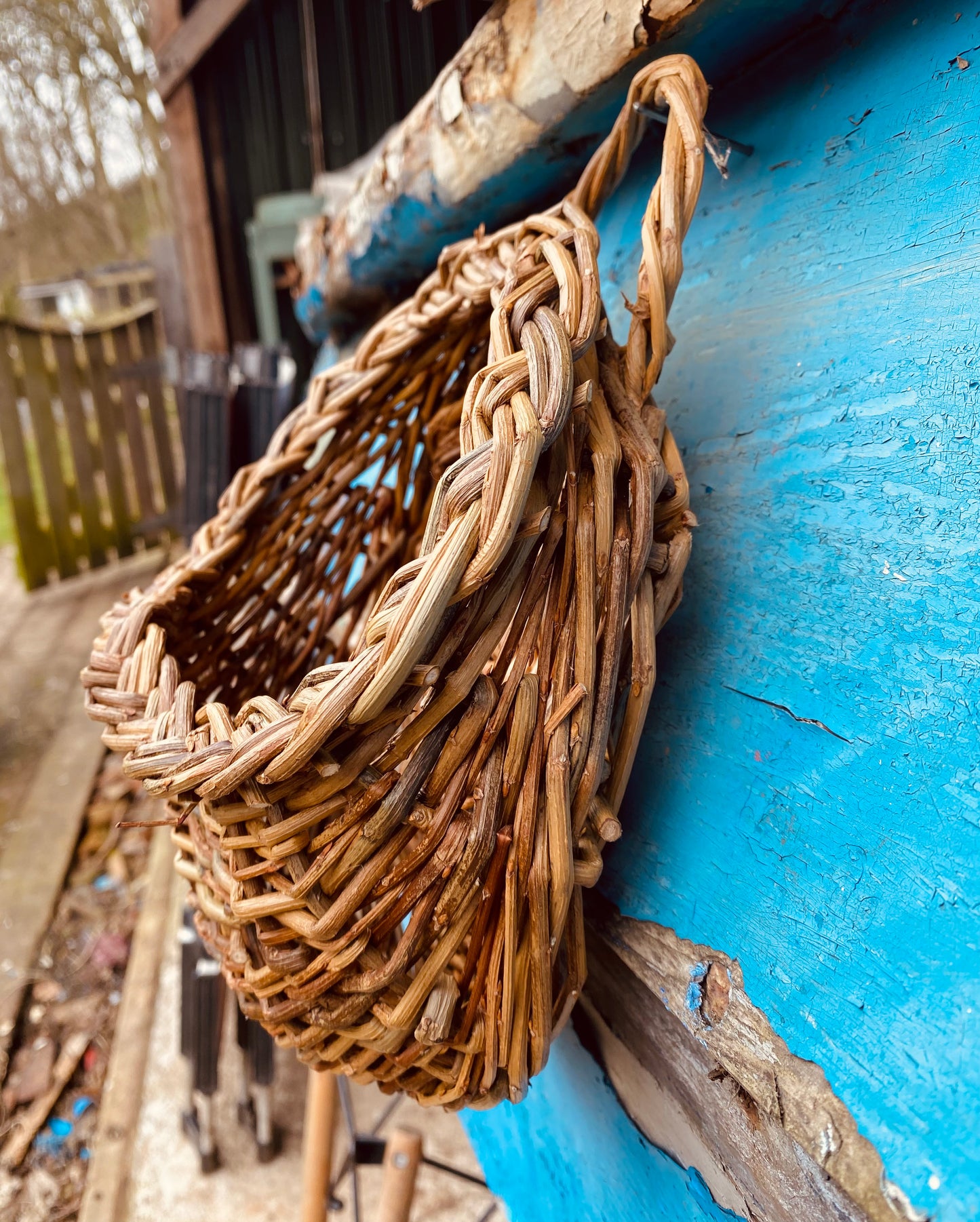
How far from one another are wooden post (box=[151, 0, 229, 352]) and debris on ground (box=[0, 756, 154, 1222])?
163cm

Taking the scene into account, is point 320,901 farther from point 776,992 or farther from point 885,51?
point 885,51

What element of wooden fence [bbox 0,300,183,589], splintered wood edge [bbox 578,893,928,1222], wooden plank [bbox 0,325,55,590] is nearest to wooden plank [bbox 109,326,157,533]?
wooden fence [bbox 0,300,183,589]

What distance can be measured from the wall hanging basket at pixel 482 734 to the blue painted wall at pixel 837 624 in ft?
0.25

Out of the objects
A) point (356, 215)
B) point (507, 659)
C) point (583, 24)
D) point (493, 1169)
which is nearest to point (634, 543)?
point (507, 659)

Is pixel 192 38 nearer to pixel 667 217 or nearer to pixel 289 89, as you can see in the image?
pixel 289 89

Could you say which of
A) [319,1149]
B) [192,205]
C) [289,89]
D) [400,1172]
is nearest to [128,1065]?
[319,1149]

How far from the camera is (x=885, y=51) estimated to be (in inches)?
23.4

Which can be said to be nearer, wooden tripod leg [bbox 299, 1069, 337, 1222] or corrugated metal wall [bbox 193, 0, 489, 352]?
wooden tripod leg [bbox 299, 1069, 337, 1222]

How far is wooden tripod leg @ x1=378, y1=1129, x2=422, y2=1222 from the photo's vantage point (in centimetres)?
78

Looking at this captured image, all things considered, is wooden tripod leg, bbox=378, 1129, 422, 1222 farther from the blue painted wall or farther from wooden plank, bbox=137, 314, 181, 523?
wooden plank, bbox=137, 314, 181, 523

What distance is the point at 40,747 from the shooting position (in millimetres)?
2873

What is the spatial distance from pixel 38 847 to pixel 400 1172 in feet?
6.56

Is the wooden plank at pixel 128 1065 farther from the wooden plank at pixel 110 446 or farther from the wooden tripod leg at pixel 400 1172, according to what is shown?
the wooden plank at pixel 110 446

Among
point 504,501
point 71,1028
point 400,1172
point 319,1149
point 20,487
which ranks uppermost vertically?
point 504,501
